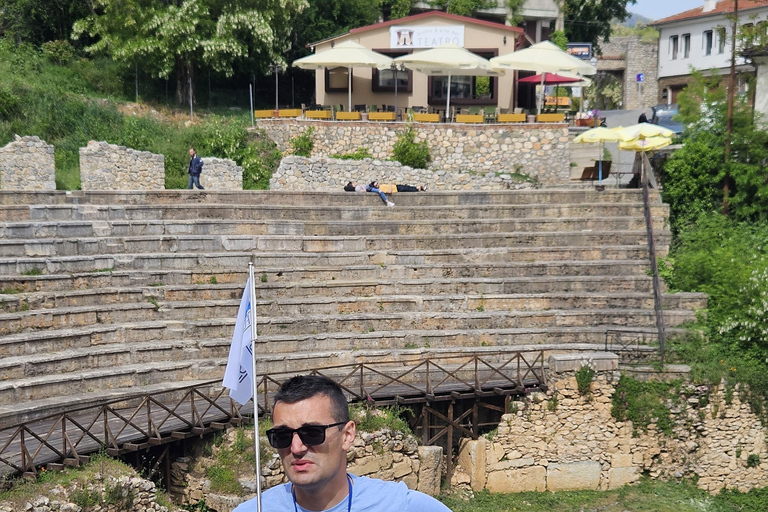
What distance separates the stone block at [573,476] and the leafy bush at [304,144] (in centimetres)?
1167

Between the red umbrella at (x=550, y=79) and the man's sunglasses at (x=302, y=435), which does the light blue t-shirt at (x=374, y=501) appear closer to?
the man's sunglasses at (x=302, y=435)

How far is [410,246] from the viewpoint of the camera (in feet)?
67.2

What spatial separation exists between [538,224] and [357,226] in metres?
4.01

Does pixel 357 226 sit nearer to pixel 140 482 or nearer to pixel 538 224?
pixel 538 224

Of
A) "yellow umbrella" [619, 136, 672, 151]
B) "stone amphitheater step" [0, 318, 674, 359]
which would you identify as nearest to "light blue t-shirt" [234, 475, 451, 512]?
"stone amphitheater step" [0, 318, 674, 359]

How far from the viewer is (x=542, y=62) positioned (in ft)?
84.7

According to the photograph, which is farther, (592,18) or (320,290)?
(592,18)

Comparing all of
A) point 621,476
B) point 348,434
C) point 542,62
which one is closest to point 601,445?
point 621,476

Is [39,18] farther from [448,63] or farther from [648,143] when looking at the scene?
[648,143]

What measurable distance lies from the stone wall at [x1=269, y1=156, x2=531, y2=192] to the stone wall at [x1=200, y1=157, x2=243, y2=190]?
1171mm

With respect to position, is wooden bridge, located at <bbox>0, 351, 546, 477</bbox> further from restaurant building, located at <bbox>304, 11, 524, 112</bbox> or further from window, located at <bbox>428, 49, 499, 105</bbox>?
restaurant building, located at <bbox>304, 11, 524, 112</bbox>

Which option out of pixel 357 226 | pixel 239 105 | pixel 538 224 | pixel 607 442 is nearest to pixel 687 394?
pixel 607 442

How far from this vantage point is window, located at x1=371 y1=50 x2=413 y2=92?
28359 mm

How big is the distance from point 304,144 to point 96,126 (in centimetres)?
532
